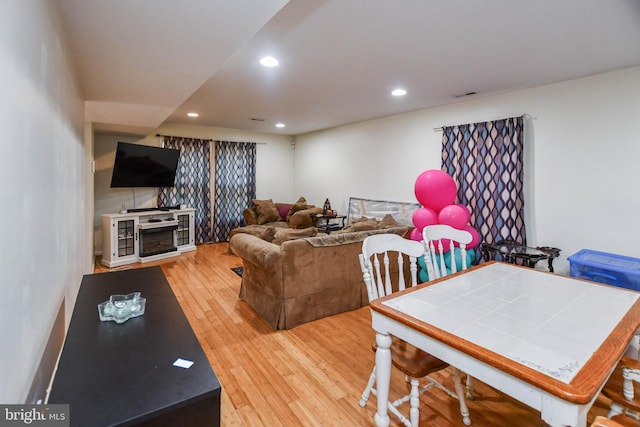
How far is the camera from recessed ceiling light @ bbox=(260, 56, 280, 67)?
2654 millimetres

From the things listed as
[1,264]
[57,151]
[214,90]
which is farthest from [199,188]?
[1,264]

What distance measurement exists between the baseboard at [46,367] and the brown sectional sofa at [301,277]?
5.05 feet

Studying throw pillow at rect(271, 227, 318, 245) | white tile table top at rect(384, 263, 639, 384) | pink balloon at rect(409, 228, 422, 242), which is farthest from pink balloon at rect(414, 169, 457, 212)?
white tile table top at rect(384, 263, 639, 384)

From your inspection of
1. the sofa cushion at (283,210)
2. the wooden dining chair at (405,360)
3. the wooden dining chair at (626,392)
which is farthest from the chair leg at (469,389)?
the sofa cushion at (283,210)

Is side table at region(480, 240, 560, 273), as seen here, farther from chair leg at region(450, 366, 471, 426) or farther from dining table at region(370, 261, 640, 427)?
chair leg at region(450, 366, 471, 426)

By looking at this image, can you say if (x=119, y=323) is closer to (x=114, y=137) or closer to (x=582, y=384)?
(x=582, y=384)

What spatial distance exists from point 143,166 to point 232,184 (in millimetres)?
1824

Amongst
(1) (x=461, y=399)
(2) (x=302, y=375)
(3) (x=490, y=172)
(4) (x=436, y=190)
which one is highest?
(3) (x=490, y=172)

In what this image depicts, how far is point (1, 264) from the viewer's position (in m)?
0.71

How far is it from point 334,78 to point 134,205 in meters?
4.64

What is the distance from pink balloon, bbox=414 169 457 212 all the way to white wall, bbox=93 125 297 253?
4.43 meters

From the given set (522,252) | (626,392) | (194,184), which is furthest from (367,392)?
(194,184)

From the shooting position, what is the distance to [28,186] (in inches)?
37.5

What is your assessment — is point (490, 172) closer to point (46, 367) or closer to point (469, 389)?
point (469, 389)
